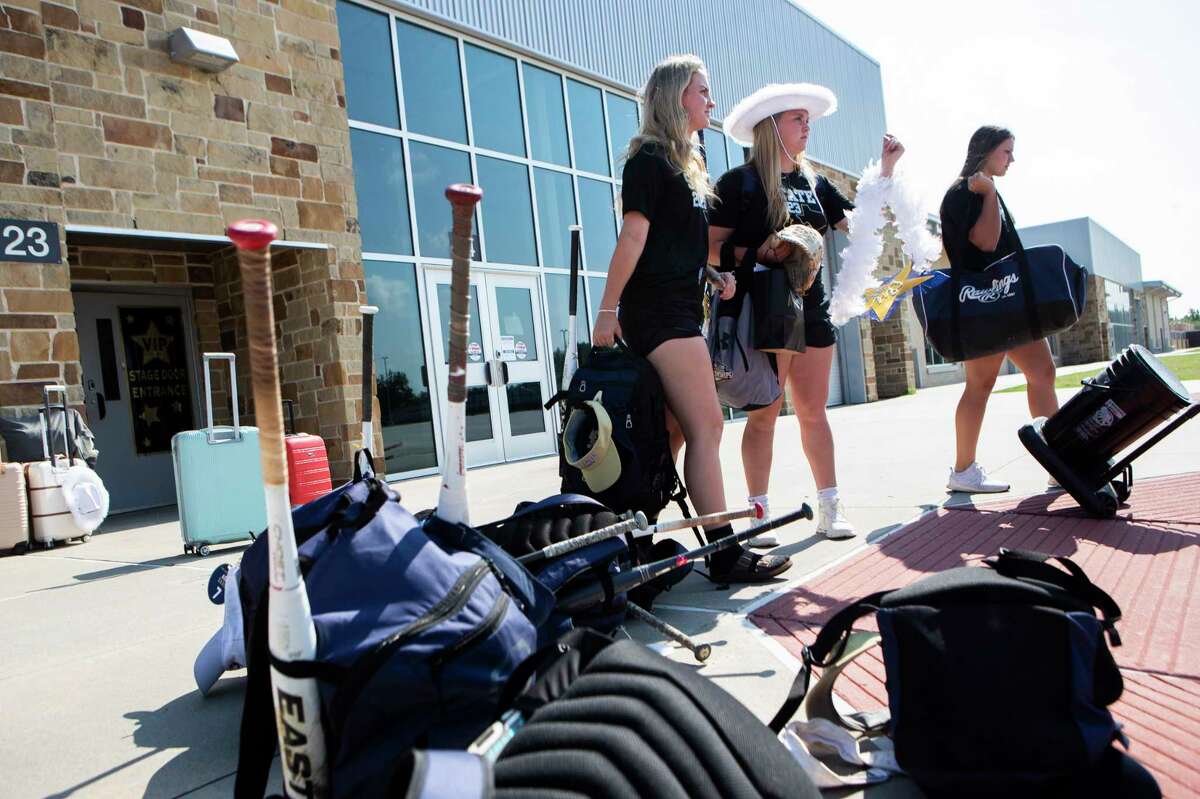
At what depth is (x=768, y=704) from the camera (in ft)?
5.61

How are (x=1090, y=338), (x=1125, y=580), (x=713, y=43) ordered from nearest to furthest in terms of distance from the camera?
(x=1125, y=580)
(x=713, y=43)
(x=1090, y=338)

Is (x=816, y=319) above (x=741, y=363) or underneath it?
above

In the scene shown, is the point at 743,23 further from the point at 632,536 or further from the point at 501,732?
the point at 501,732

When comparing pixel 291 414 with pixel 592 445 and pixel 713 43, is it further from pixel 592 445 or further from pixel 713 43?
pixel 713 43

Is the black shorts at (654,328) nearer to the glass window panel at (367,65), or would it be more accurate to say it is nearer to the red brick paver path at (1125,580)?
the red brick paver path at (1125,580)

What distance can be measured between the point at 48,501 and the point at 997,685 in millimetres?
5846

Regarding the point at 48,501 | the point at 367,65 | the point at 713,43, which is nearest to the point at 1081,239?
the point at 713,43

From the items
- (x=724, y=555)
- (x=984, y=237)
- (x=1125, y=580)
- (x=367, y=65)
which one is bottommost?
(x=1125, y=580)

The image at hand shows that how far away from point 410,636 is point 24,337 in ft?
19.3

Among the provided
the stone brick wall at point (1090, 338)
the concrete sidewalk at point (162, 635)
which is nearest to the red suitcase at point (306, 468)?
the concrete sidewalk at point (162, 635)

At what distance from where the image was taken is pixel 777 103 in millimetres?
3309

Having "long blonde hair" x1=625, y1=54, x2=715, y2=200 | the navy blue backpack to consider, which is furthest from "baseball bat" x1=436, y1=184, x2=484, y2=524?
"long blonde hair" x1=625, y1=54, x2=715, y2=200

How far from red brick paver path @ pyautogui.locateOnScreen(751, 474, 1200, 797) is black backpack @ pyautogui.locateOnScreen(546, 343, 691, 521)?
0.54 metres

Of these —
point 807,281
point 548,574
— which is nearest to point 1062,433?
point 807,281
